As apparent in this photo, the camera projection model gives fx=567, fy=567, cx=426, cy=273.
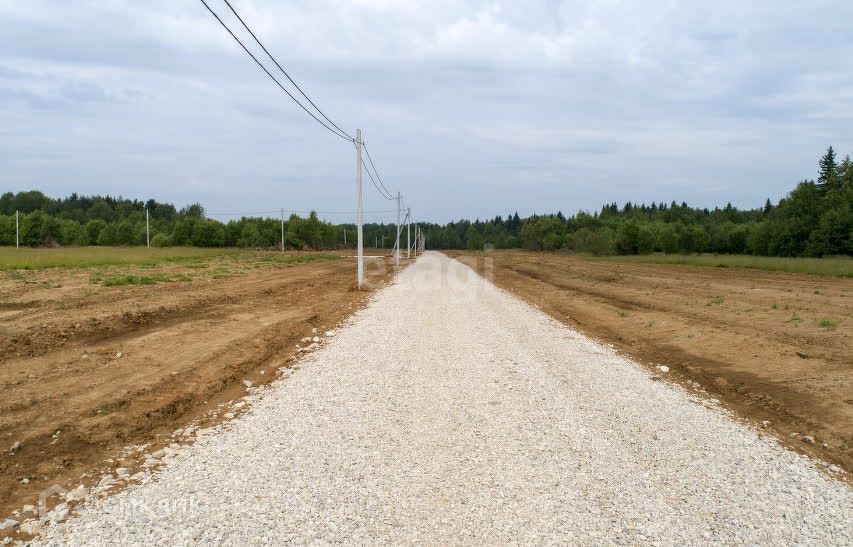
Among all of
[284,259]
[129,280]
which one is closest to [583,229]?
[284,259]

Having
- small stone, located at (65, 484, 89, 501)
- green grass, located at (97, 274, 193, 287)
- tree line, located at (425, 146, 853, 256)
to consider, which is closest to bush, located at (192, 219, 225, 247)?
tree line, located at (425, 146, 853, 256)

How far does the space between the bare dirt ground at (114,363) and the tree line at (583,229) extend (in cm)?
5880

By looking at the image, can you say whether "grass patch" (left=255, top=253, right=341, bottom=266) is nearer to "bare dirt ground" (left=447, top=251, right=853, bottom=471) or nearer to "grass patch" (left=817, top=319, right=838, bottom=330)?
"bare dirt ground" (left=447, top=251, right=853, bottom=471)

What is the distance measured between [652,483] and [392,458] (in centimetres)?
233

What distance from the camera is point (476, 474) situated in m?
5.02

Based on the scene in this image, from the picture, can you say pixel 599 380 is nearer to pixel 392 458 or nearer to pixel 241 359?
pixel 392 458

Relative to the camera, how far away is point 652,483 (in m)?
4.90

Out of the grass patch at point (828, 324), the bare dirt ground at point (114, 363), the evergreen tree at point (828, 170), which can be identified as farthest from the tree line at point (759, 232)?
the bare dirt ground at point (114, 363)

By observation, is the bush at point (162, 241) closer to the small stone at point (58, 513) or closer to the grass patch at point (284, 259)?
the grass patch at point (284, 259)

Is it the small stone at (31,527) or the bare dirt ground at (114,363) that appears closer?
the small stone at (31,527)

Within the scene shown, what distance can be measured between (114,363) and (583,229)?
102 metres

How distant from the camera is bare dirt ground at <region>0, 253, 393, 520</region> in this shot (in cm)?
569

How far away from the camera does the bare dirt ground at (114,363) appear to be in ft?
18.7

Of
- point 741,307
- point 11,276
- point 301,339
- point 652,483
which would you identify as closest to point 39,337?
point 301,339
